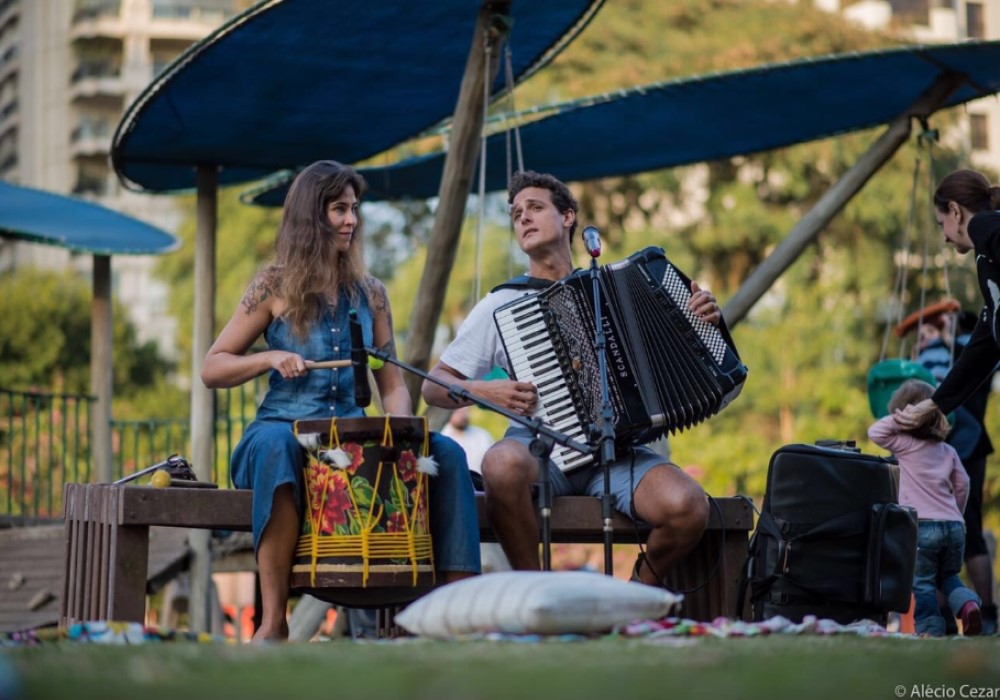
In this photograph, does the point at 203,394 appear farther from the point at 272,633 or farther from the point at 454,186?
the point at 272,633

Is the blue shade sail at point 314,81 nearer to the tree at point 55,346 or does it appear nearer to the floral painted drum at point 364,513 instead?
the floral painted drum at point 364,513

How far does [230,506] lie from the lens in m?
4.90

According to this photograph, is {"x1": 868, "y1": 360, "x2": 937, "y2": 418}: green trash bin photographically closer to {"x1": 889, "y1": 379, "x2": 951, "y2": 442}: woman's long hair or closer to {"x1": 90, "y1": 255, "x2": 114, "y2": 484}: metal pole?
{"x1": 889, "y1": 379, "x2": 951, "y2": 442}: woman's long hair

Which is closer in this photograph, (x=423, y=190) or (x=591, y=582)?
(x=591, y=582)

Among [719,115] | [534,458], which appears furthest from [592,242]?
[719,115]

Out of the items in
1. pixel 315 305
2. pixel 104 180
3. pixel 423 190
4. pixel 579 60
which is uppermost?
pixel 104 180

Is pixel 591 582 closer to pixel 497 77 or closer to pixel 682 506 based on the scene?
pixel 682 506

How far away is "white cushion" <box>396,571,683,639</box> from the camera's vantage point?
12.4 ft

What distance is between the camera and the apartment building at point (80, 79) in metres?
52.6

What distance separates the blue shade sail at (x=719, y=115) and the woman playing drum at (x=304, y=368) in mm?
2538

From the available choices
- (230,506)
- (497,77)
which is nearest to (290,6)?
(497,77)

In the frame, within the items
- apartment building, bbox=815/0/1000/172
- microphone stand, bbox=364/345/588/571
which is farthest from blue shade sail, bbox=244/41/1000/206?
apartment building, bbox=815/0/1000/172

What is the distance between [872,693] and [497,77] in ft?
18.1

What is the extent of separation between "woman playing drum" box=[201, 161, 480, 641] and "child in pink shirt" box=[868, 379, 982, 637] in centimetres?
234
